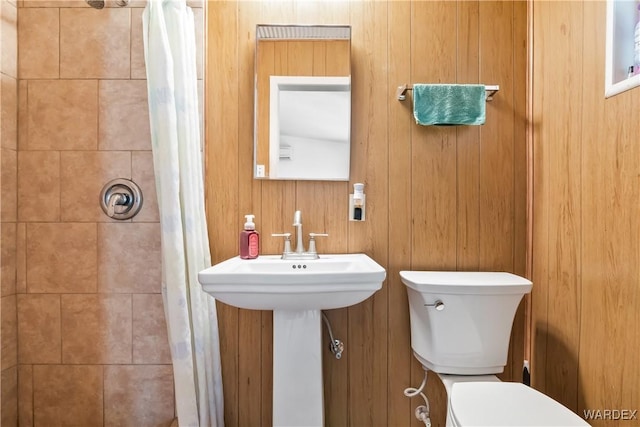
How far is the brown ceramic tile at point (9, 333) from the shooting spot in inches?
53.5

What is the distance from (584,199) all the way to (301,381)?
4.03 feet

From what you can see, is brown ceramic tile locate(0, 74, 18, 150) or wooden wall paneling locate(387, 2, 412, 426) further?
wooden wall paneling locate(387, 2, 412, 426)

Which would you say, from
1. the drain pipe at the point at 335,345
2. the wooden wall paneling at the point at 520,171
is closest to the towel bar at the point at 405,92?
the wooden wall paneling at the point at 520,171

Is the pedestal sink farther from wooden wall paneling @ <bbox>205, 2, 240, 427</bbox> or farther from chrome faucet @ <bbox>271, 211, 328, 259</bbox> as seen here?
wooden wall paneling @ <bbox>205, 2, 240, 427</bbox>

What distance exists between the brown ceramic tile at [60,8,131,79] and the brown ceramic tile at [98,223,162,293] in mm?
701

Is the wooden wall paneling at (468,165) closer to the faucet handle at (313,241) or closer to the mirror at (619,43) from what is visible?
the mirror at (619,43)

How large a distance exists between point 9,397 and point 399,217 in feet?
6.27

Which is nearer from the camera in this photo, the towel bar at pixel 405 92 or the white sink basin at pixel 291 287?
the white sink basin at pixel 291 287

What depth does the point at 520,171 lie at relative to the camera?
147cm

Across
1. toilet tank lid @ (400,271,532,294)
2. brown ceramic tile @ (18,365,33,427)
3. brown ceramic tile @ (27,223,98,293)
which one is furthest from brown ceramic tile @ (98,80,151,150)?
toilet tank lid @ (400,271,532,294)

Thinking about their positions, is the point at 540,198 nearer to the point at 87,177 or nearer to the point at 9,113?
the point at 87,177

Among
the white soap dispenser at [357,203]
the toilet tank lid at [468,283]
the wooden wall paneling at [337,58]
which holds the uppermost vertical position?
the wooden wall paneling at [337,58]

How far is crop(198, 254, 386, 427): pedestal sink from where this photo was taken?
1.01m

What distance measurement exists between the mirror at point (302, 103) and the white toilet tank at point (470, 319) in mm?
642
